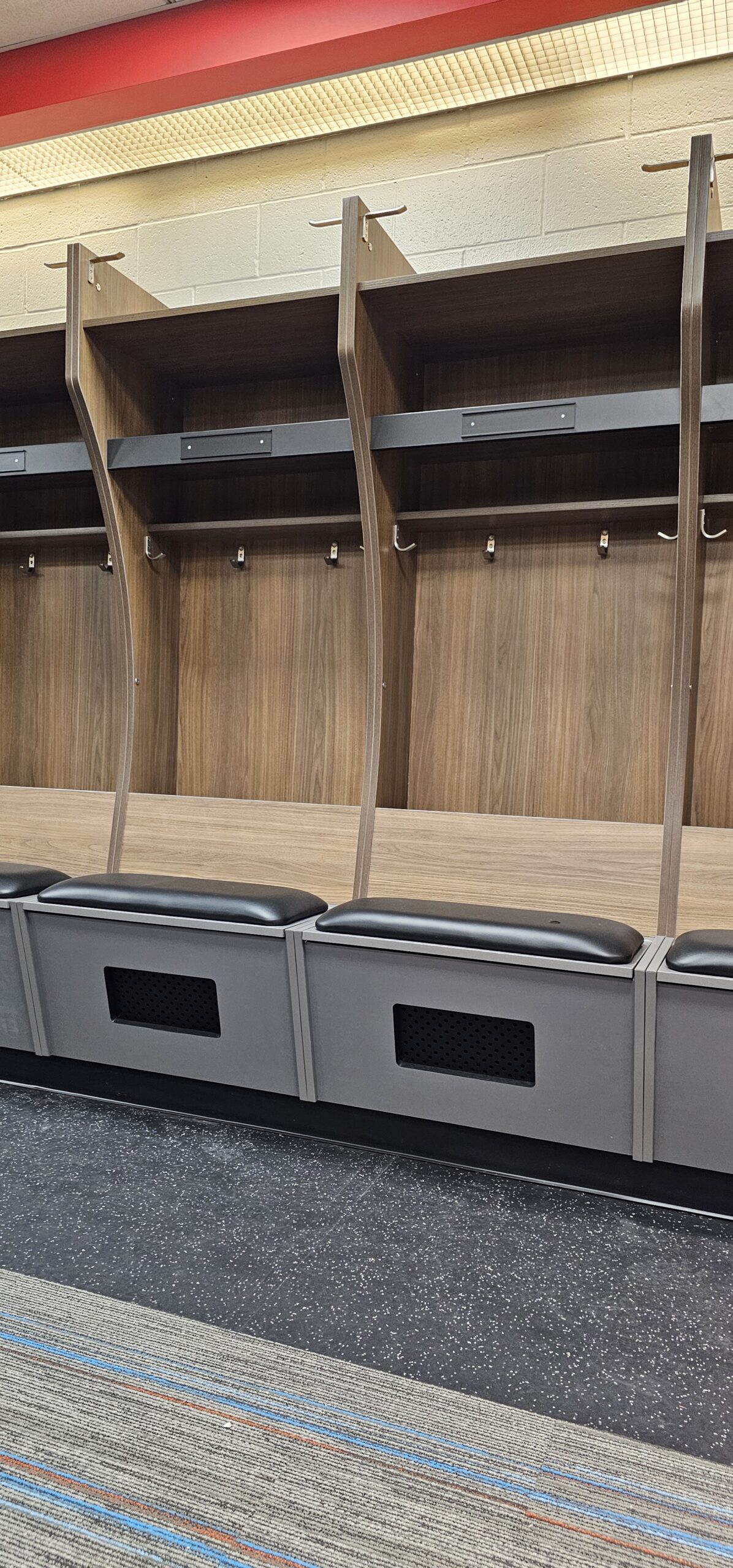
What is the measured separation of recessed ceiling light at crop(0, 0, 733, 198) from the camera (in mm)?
2566

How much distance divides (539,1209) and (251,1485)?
2.66 ft

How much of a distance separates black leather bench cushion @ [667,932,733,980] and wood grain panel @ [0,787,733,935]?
0.59m

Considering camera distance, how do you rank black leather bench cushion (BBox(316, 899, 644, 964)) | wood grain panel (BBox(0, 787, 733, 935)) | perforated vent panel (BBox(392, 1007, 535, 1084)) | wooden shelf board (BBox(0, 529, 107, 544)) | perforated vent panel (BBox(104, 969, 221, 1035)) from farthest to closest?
wooden shelf board (BBox(0, 529, 107, 544))
wood grain panel (BBox(0, 787, 733, 935))
perforated vent panel (BBox(104, 969, 221, 1035))
perforated vent panel (BBox(392, 1007, 535, 1084))
black leather bench cushion (BBox(316, 899, 644, 964))

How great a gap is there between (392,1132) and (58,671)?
2.05m

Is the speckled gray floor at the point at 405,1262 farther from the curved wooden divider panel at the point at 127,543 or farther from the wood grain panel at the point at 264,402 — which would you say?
the wood grain panel at the point at 264,402

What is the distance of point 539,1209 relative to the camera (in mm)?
1754

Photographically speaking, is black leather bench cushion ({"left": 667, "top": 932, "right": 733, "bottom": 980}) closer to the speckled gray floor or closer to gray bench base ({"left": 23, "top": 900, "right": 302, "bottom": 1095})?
the speckled gray floor

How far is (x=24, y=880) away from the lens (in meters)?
Answer: 2.28

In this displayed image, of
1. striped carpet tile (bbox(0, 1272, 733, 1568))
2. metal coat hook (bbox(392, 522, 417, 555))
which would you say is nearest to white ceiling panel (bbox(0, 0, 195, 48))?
metal coat hook (bbox(392, 522, 417, 555))

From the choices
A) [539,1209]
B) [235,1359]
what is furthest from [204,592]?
[235,1359]

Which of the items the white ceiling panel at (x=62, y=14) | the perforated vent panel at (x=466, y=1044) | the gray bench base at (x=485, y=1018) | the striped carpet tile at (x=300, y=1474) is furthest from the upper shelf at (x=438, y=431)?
the striped carpet tile at (x=300, y=1474)

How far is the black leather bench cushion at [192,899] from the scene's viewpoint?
1984mm

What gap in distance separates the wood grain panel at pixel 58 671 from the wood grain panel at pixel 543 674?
3.55ft

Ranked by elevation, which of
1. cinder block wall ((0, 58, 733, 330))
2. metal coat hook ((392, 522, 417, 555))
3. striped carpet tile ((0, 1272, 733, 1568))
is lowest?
striped carpet tile ((0, 1272, 733, 1568))
